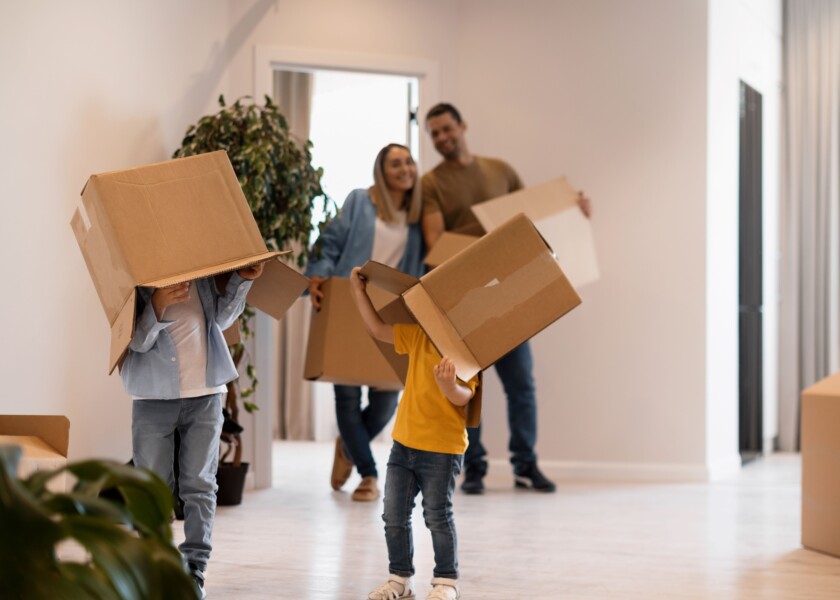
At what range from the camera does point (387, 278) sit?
2014mm

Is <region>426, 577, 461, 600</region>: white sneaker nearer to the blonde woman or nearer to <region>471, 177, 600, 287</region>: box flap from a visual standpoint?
the blonde woman

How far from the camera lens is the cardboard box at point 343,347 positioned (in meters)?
3.14

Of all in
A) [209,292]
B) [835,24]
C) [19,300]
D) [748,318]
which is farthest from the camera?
[835,24]

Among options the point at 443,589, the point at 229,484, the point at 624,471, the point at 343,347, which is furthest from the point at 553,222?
the point at 443,589

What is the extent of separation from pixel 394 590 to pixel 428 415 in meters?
0.38

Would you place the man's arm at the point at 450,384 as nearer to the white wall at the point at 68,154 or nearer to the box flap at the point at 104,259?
the box flap at the point at 104,259

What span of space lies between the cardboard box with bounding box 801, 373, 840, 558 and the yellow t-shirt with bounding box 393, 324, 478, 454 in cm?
109

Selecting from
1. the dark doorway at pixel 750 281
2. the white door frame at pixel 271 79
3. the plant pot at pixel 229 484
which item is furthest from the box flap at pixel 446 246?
the dark doorway at pixel 750 281

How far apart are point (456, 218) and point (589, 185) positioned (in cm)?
69

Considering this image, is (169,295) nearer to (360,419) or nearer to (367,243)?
(367,243)

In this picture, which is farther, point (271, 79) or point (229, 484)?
point (271, 79)

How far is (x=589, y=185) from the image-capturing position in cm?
394

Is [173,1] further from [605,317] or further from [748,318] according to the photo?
[748,318]

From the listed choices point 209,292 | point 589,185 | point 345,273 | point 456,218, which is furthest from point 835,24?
point 209,292
